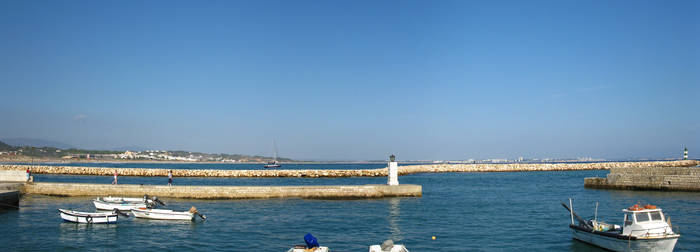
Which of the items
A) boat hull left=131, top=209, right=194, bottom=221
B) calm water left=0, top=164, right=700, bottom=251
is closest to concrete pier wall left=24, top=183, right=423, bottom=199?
calm water left=0, top=164, right=700, bottom=251

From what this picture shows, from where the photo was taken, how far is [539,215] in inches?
981

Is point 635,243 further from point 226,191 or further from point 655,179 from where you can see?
point 655,179

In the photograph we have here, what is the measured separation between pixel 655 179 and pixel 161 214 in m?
35.5

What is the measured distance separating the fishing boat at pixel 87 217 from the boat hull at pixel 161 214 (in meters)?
1.46

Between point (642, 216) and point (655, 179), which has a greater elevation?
point (655, 179)

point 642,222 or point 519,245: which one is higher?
point 642,222

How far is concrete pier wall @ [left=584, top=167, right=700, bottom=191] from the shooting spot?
34.9 m

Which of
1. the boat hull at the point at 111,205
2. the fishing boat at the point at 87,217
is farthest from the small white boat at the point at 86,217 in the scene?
the boat hull at the point at 111,205

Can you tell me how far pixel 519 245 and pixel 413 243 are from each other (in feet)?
12.7

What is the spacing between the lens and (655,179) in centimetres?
3653

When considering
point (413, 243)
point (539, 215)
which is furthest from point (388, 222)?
point (539, 215)

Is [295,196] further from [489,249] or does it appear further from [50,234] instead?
[489,249]

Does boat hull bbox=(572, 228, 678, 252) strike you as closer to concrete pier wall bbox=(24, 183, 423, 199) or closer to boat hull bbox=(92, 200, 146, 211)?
concrete pier wall bbox=(24, 183, 423, 199)

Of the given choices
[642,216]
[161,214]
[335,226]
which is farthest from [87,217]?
[642,216]
